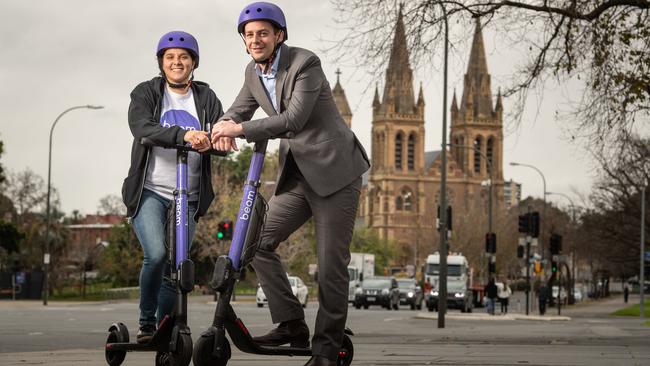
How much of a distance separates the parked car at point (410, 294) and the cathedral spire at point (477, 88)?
329ft

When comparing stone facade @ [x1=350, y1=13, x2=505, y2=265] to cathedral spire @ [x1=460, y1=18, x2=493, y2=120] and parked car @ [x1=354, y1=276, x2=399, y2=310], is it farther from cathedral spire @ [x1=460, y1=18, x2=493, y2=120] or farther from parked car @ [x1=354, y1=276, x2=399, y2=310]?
parked car @ [x1=354, y1=276, x2=399, y2=310]

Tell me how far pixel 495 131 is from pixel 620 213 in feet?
413

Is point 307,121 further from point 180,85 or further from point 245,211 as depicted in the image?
point 180,85

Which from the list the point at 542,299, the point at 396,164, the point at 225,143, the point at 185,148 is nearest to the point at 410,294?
the point at 542,299

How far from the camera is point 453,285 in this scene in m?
55.8

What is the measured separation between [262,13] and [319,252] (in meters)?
1.26

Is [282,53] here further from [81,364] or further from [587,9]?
[587,9]

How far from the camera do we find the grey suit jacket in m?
6.17

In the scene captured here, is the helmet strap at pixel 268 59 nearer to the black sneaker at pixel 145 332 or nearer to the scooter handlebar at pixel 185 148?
the scooter handlebar at pixel 185 148

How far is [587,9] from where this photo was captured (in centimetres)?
2034

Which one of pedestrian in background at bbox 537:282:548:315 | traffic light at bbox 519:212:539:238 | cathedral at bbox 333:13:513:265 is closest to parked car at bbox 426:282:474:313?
pedestrian in background at bbox 537:282:548:315

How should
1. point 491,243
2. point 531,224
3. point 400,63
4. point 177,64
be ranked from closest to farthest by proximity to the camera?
point 177,64
point 400,63
point 531,224
point 491,243

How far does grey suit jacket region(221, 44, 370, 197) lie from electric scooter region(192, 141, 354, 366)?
0.19m

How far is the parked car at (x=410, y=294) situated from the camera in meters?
58.0
